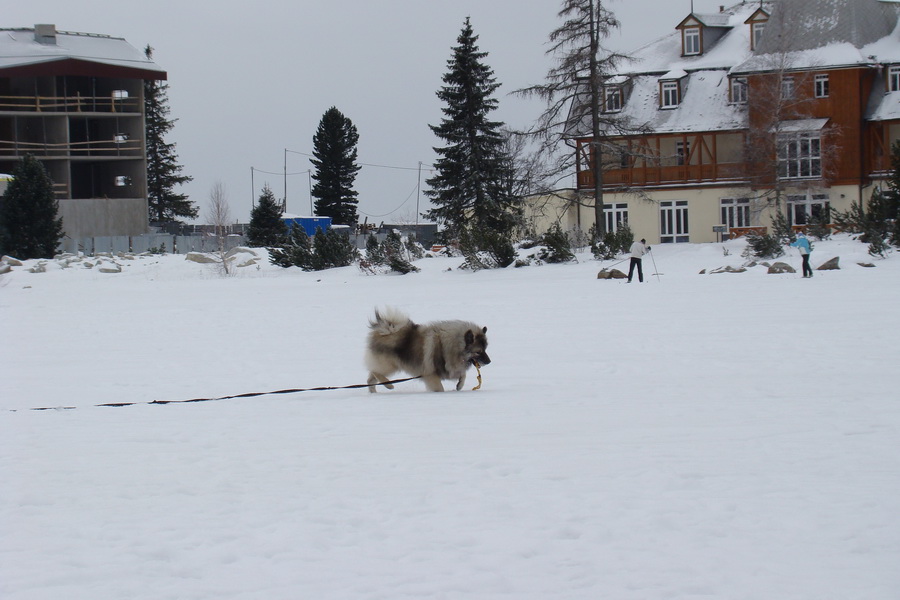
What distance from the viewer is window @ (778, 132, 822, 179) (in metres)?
47.2

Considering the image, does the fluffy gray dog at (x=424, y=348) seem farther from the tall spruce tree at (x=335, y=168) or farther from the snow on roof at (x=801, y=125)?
the tall spruce tree at (x=335, y=168)

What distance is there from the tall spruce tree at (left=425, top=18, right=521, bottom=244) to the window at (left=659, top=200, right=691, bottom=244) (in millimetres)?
8191

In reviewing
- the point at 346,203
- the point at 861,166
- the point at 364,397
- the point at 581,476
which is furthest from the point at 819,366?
the point at 346,203

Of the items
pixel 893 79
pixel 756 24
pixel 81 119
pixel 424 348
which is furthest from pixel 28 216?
pixel 893 79

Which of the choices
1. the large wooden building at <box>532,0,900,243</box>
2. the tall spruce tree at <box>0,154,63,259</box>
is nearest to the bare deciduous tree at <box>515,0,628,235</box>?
the large wooden building at <box>532,0,900,243</box>

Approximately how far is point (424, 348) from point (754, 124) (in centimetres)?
4162

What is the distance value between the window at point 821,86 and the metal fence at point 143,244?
103 ft

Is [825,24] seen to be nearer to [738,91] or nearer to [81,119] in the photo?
[738,91]

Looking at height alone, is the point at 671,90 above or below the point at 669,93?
above

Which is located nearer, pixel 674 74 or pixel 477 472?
pixel 477 472

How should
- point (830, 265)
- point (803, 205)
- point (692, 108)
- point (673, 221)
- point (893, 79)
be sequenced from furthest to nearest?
1. point (692, 108)
2. point (673, 221)
3. point (803, 205)
4. point (893, 79)
5. point (830, 265)

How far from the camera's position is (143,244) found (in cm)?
5491

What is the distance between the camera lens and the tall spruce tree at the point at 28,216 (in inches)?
1762

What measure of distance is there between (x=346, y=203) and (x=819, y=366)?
67.9 metres
